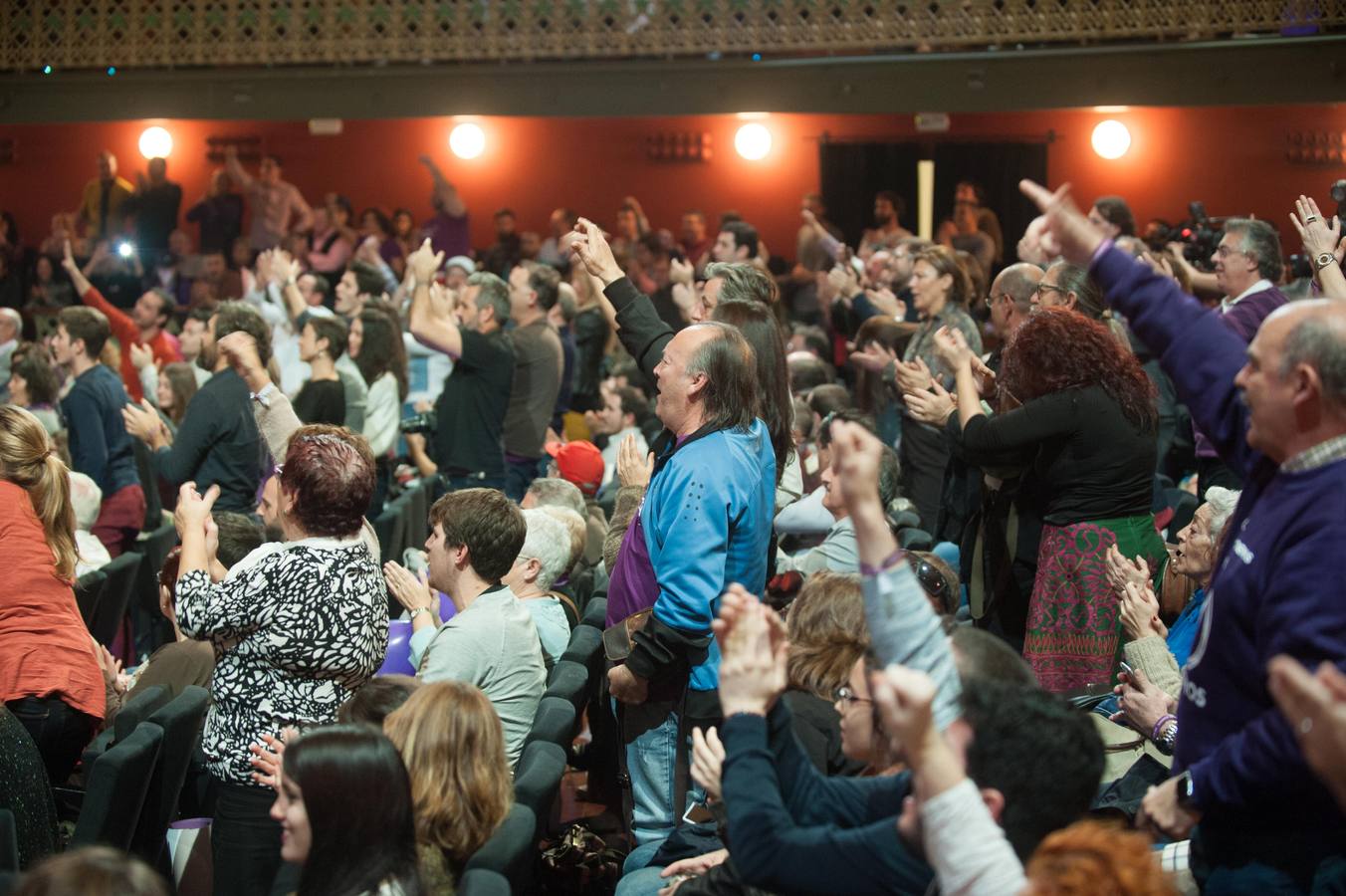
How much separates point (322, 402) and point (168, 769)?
8.86 ft

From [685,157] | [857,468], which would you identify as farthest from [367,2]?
[857,468]

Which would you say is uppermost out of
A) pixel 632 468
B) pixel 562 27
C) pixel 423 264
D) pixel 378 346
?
pixel 562 27

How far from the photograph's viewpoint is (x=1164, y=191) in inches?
512

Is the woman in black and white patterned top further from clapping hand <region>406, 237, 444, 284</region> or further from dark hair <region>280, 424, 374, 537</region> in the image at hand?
clapping hand <region>406, 237, 444, 284</region>

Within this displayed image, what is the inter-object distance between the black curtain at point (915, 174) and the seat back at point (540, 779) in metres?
10.7

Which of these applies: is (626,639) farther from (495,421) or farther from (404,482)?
(404,482)

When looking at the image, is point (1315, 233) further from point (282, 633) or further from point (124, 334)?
point (124, 334)

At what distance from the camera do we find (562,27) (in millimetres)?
11773

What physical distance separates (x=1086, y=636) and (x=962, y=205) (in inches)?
315

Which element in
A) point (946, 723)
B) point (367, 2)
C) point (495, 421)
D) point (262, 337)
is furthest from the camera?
point (367, 2)

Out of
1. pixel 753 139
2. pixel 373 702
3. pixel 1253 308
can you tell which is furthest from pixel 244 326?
pixel 753 139

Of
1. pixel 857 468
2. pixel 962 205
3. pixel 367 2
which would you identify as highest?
pixel 367 2

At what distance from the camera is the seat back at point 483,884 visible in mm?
2244

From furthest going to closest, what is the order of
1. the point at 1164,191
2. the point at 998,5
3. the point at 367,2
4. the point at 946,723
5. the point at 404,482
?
the point at 1164,191, the point at 367,2, the point at 998,5, the point at 404,482, the point at 946,723
